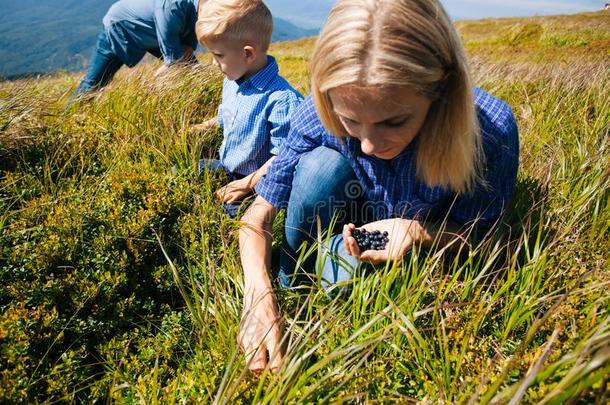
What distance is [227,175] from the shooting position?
3.10m

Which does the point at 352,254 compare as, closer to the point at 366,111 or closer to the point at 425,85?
the point at 366,111

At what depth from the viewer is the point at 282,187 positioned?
220 cm

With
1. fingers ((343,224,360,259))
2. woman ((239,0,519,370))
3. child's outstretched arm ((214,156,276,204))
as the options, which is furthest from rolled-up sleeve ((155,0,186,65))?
fingers ((343,224,360,259))

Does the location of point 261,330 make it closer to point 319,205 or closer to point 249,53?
point 319,205

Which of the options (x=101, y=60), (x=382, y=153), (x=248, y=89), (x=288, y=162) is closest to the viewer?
(x=382, y=153)

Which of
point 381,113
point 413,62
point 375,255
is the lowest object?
point 375,255

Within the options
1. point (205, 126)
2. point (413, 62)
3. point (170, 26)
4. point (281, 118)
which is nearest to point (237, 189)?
point (281, 118)

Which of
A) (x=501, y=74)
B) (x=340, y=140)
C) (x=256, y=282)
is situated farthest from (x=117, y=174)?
(x=501, y=74)

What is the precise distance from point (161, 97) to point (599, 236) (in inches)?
132

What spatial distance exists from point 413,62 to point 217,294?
1.14 meters

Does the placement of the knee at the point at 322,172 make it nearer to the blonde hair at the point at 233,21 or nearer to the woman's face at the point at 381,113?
the woman's face at the point at 381,113

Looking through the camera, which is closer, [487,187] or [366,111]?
[366,111]

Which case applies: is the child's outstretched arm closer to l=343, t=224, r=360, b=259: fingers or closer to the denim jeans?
l=343, t=224, r=360, b=259: fingers

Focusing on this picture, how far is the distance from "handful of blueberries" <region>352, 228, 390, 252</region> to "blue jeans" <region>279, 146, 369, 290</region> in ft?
0.35
